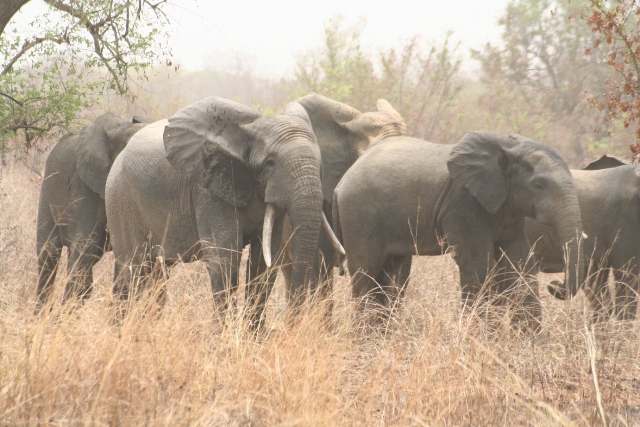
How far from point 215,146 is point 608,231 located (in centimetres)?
401

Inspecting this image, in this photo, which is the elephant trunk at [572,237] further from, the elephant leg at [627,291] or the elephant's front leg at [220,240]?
the elephant's front leg at [220,240]

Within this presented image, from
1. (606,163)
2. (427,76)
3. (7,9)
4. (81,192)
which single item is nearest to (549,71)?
(427,76)

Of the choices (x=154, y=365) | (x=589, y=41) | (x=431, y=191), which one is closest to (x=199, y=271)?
(x=431, y=191)

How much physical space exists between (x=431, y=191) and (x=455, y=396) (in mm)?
3332

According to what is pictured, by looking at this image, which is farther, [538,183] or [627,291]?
[627,291]

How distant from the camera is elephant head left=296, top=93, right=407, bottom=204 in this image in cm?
899

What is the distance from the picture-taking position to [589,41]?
82.6 ft

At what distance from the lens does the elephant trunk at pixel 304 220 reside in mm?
6156

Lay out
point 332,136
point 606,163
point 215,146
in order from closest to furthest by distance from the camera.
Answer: point 215,146 < point 332,136 < point 606,163

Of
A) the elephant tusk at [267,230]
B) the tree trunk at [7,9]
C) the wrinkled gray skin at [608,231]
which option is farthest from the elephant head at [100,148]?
the wrinkled gray skin at [608,231]

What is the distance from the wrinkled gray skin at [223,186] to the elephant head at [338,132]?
199 cm

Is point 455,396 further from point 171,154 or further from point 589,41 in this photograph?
point 589,41

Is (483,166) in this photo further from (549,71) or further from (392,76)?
(549,71)

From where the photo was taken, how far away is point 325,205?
9.17m
